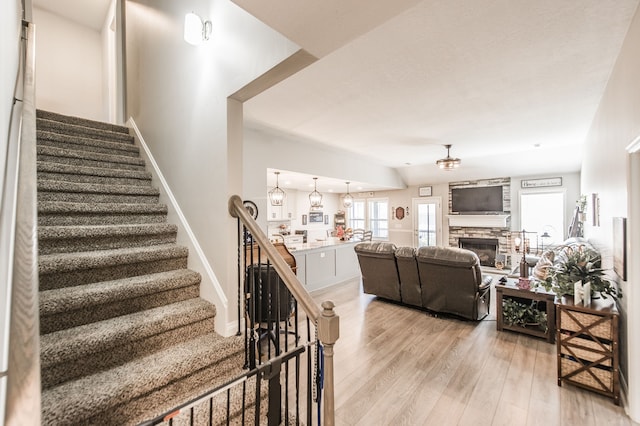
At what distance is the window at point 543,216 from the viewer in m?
6.48

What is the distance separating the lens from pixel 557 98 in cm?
304

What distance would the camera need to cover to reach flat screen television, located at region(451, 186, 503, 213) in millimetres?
7312

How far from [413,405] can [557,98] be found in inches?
137

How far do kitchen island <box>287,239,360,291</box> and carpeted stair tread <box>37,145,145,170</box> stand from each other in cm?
274

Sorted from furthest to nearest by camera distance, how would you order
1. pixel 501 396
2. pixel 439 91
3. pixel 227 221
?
1. pixel 439 91
2. pixel 501 396
3. pixel 227 221

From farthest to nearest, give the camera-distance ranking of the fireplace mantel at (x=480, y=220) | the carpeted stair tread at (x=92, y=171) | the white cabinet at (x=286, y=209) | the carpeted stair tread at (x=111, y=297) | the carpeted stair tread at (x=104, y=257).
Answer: the white cabinet at (x=286, y=209) < the fireplace mantel at (x=480, y=220) < the carpeted stair tread at (x=92, y=171) < the carpeted stair tread at (x=104, y=257) < the carpeted stair tread at (x=111, y=297)

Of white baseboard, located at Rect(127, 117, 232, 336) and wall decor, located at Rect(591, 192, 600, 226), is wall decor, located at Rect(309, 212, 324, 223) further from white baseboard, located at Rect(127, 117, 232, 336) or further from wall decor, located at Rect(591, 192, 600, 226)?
wall decor, located at Rect(591, 192, 600, 226)

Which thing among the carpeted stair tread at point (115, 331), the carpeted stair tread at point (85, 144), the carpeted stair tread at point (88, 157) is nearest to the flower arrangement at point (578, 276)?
the carpeted stair tread at point (115, 331)

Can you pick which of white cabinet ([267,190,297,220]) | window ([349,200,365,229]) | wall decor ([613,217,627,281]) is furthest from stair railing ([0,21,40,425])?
window ([349,200,365,229])

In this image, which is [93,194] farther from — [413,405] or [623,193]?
[623,193]

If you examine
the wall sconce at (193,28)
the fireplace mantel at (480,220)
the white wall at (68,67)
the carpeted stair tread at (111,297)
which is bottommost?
the carpeted stair tread at (111,297)

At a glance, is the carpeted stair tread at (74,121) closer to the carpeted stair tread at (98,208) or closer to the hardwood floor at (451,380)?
the carpeted stair tread at (98,208)

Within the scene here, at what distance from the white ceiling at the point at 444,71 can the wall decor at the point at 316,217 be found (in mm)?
4884

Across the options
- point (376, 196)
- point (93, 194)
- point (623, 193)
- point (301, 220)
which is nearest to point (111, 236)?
point (93, 194)
